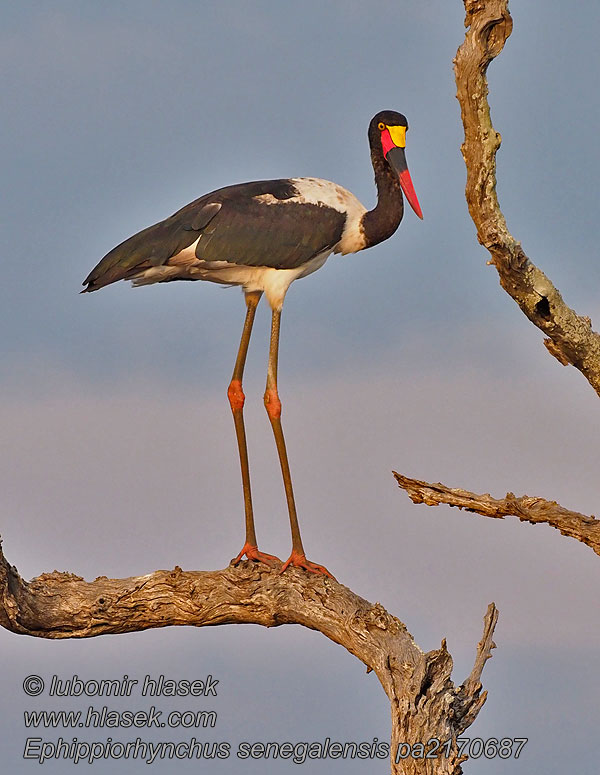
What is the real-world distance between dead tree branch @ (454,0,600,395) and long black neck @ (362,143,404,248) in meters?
1.72

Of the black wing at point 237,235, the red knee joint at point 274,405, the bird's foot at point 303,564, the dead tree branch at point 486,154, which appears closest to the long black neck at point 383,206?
the black wing at point 237,235

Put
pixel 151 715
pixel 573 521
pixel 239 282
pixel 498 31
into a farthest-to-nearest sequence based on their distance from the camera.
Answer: pixel 239 282, pixel 573 521, pixel 151 715, pixel 498 31

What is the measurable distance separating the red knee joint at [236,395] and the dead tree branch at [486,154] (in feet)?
8.02

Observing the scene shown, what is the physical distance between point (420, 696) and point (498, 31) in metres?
4.30

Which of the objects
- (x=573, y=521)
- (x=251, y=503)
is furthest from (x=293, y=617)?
(x=573, y=521)

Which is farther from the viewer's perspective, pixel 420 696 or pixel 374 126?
pixel 374 126

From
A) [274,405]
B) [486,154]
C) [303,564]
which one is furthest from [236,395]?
[486,154]

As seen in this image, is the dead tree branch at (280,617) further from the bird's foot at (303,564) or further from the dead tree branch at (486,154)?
the dead tree branch at (486,154)

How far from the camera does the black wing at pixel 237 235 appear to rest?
9211 mm

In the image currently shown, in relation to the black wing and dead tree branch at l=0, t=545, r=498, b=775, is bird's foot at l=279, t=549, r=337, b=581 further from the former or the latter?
the black wing

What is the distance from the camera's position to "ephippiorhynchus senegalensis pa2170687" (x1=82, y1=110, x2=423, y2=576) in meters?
9.22

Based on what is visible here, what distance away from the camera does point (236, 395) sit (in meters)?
9.75

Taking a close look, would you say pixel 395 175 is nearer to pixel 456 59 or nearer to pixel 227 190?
pixel 227 190

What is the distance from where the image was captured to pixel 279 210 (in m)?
9.37
